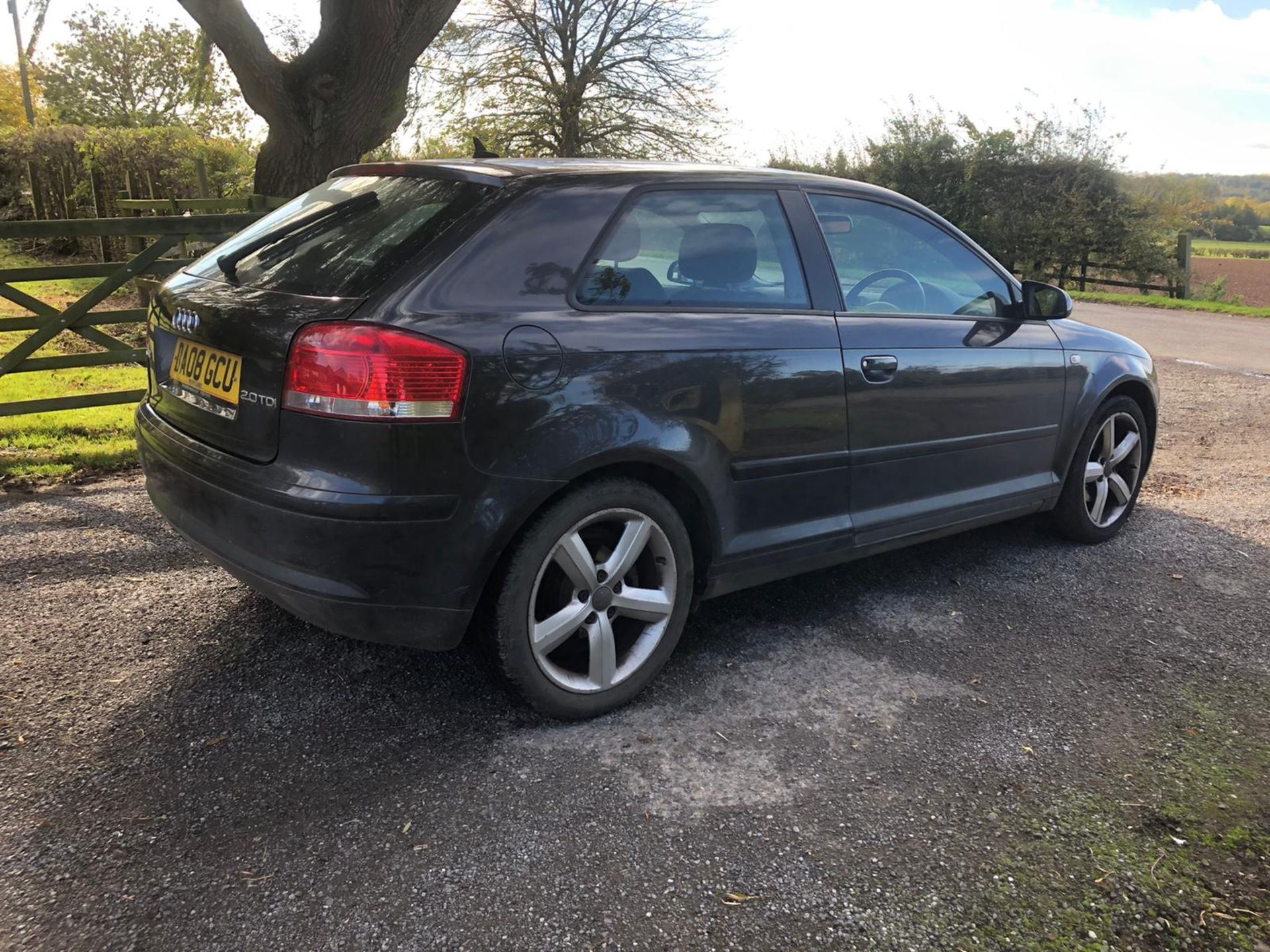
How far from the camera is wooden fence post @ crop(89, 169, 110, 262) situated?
16.3 m

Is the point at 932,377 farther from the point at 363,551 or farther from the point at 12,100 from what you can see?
the point at 12,100

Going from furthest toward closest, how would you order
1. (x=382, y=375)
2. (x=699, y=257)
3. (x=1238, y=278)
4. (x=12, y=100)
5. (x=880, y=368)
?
(x=12, y=100)
(x=1238, y=278)
(x=880, y=368)
(x=699, y=257)
(x=382, y=375)

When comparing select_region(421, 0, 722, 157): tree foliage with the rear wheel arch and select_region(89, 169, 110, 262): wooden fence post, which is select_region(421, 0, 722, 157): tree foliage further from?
the rear wheel arch

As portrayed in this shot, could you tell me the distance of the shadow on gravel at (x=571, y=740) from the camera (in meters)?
2.32

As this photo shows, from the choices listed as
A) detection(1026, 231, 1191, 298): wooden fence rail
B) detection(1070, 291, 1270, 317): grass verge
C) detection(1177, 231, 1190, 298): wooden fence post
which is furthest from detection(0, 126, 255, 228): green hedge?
detection(1177, 231, 1190, 298): wooden fence post

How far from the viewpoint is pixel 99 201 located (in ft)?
56.0

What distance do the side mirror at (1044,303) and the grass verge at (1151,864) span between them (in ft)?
6.76

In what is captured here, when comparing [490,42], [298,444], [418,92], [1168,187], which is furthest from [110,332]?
[1168,187]

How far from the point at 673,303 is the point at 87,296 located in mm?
4588

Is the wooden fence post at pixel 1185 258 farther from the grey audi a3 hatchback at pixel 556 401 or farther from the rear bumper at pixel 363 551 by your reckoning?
the rear bumper at pixel 363 551

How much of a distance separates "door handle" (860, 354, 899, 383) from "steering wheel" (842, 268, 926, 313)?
212mm

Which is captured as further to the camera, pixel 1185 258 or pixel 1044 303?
pixel 1185 258

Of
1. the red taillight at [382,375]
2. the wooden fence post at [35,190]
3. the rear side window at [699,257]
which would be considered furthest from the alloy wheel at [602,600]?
the wooden fence post at [35,190]

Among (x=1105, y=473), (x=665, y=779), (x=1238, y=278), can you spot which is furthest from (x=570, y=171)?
(x=1238, y=278)
